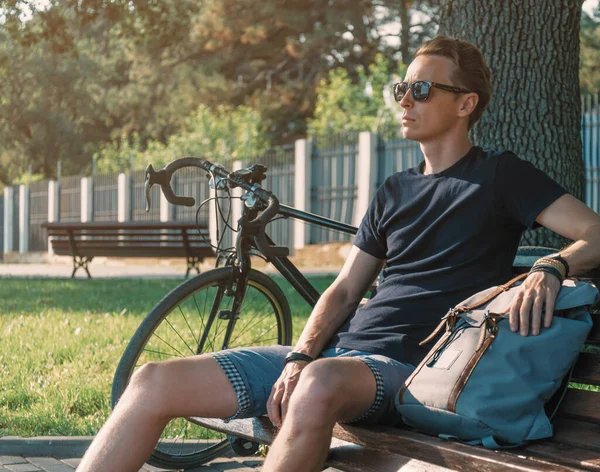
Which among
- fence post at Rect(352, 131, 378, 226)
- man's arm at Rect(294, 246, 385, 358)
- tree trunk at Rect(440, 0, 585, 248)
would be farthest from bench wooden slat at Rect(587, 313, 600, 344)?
fence post at Rect(352, 131, 378, 226)

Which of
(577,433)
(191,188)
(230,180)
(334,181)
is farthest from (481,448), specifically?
(191,188)

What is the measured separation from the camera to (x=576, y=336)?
281 centimetres

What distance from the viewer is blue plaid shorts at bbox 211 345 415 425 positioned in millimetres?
3045

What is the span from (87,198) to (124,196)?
2.64 metres

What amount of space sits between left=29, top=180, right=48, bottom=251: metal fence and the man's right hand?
1191 inches

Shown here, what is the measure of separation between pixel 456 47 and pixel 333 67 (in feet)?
108

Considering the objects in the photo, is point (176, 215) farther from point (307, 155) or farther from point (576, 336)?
point (576, 336)

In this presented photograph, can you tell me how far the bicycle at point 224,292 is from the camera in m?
3.78

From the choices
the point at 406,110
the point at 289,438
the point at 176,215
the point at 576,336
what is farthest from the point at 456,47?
the point at 176,215

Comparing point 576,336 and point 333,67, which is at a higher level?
point 333,67

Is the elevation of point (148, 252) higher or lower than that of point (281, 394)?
lower

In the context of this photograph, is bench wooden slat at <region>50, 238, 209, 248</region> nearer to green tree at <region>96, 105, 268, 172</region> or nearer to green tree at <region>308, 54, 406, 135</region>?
green tree at <region>308, 54, 406, 135</region>

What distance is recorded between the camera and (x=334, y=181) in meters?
20.2

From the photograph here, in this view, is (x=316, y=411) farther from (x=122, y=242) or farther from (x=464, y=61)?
(x=122, y=242)
